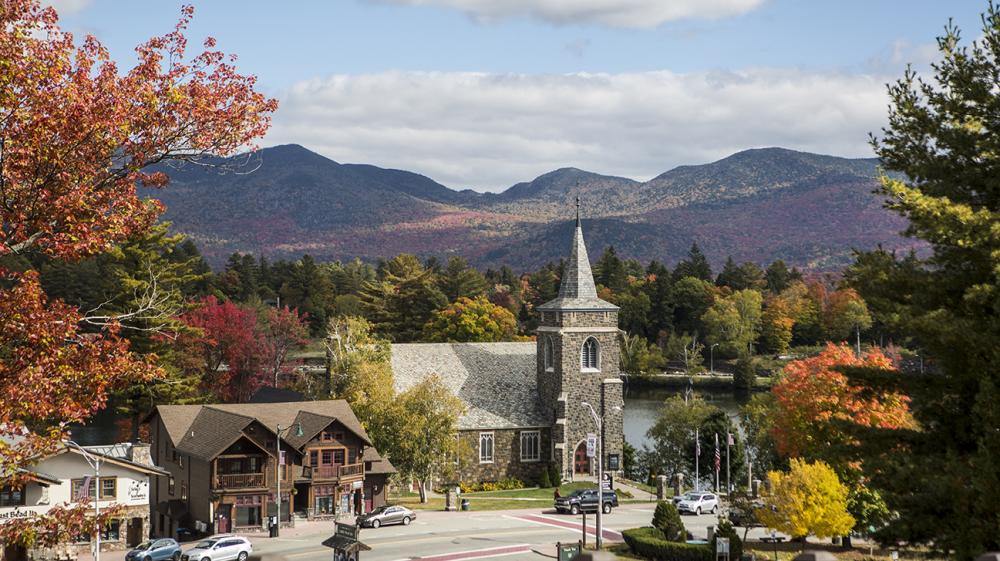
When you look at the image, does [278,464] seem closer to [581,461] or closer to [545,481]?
[545,481]

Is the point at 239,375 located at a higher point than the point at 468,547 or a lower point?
higher

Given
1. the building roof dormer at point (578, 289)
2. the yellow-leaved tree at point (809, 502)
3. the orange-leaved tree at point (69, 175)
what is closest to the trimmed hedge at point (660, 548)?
the yellow-leaved tree at point (809, 502)

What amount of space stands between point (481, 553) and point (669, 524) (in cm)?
802

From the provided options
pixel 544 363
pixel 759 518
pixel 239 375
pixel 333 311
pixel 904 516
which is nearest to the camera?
pixel 904 516

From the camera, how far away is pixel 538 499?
60750mm

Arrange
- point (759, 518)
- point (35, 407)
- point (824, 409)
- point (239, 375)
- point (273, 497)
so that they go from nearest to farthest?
point (35, 407) < point (759, 518) < point (824, 409) < point (273, 497) < point (239, 375)

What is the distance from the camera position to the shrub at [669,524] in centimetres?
4278

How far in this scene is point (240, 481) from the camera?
52.1m

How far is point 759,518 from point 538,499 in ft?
73.2

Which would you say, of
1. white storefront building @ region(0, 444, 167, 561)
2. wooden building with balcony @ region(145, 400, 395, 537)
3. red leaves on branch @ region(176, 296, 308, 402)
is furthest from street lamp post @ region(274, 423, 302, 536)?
red leaves on branch @ region(176, 296, 308, 402)

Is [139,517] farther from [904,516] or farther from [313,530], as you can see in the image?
[904,516]

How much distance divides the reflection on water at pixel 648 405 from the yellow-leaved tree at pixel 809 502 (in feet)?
141

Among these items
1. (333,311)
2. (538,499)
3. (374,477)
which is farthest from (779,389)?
(333,311)

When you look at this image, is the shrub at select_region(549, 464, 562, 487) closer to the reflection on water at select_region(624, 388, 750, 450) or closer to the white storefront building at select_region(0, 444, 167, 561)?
the reflection on water at select_region(624, 388, 750, 450)
